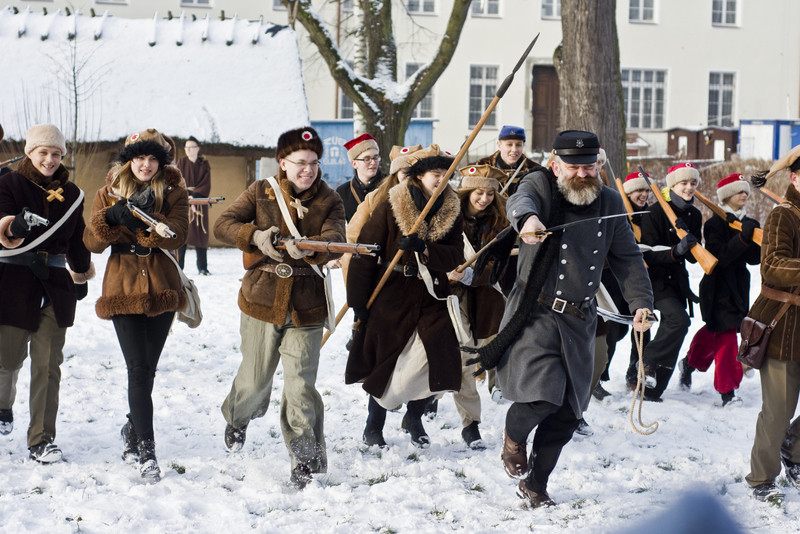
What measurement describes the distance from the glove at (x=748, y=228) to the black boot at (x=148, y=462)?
4112 millimetres

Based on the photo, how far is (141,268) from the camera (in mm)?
5289

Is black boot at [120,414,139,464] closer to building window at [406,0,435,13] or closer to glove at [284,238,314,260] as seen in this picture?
glove at [284,238,314,260]

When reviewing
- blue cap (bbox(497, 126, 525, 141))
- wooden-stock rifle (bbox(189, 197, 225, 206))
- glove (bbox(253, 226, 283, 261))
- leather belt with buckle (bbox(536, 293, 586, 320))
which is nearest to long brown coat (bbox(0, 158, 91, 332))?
glove (bbox(253, 226, 283, 261))

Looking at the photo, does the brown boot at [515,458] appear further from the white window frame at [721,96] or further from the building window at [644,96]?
the white window frame at [721,96]

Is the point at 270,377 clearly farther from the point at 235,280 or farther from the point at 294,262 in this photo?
the point at 235,280

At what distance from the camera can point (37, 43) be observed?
1998 cm

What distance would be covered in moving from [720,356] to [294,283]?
11.7ft

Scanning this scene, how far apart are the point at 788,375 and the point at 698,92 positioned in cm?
3055

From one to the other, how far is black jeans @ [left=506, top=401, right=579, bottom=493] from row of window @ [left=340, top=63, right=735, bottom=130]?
27.6m

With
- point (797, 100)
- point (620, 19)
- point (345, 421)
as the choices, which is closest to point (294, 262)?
point (345, 421)

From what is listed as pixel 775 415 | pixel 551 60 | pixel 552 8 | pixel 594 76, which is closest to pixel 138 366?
pixel 775 415

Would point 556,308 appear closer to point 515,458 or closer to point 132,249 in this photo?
point 515,458

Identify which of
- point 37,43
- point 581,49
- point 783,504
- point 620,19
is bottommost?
point 783,504

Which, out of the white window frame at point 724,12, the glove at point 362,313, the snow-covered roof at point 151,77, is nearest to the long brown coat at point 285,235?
the glove at point 362,313
